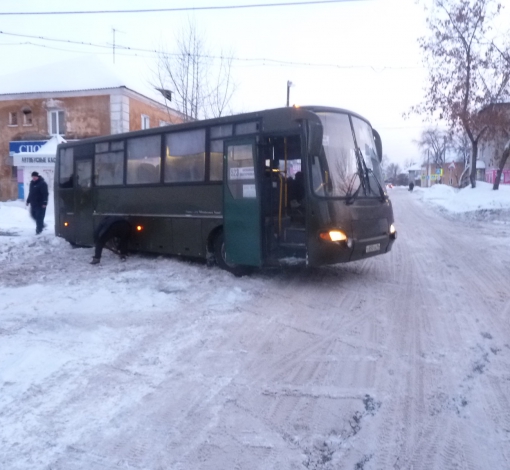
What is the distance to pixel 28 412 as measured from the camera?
4.56 m

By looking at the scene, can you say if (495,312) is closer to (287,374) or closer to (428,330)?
(428,330)

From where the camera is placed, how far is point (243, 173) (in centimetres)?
968

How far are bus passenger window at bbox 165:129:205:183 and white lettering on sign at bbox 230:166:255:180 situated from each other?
107 cm

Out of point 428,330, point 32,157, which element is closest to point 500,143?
point 32,157

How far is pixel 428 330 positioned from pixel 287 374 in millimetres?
2229

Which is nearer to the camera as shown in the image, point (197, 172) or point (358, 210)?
point (358, 210)

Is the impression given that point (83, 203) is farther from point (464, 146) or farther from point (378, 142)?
point (464, 146)

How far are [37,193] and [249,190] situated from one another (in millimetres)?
10363

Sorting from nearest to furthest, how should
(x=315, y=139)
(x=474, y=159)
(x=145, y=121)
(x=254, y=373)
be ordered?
(x=254, y=373) → (x=315, y=139) → (x=145, y=121) → (x=474, y=159)

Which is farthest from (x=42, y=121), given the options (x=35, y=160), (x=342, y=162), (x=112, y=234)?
(x=342, y=162)

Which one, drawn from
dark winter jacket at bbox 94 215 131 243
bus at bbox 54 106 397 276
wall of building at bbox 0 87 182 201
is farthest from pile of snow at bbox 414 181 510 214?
dark winter jacket at bbox 94 215 131 243

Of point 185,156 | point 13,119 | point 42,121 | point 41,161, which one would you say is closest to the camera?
point 185,156

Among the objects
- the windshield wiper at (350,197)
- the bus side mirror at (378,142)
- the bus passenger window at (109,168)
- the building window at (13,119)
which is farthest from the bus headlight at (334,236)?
the building window at (13,119)

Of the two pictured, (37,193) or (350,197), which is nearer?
(350,197)
